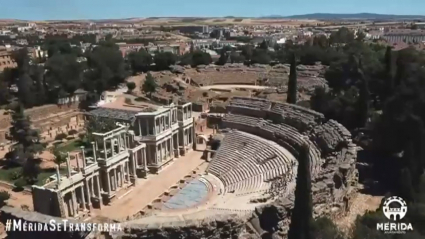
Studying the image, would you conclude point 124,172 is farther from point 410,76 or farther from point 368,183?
point 410,76

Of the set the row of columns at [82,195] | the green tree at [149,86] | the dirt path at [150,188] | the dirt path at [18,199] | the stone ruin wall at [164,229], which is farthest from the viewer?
the green tree at [149,86]

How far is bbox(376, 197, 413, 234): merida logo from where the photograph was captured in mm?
17375

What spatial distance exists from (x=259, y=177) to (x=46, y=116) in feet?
116

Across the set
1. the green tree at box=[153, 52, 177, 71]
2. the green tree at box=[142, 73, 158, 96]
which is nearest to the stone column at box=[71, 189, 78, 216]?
the green tree at box=[142, 73, 158, 96]

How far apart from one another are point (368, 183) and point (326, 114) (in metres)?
12.0

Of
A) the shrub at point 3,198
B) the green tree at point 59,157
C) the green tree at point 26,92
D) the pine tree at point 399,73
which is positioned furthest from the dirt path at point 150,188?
A: the green tree at point 26,92

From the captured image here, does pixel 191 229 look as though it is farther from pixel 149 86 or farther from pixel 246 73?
pixel 246 73

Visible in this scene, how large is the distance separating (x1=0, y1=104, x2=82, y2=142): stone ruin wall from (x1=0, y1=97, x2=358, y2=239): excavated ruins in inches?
891

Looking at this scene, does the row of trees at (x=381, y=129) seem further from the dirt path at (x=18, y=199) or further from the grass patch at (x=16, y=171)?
the grass patch at (x=16, y=171)

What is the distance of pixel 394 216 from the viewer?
1939cm

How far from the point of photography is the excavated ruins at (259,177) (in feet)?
66.9

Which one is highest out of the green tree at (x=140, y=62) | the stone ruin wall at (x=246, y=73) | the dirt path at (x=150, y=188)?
the green tree at (x=140, y=62)

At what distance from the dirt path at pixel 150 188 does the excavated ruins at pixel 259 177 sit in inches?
73.0

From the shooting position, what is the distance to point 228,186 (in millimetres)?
32219
